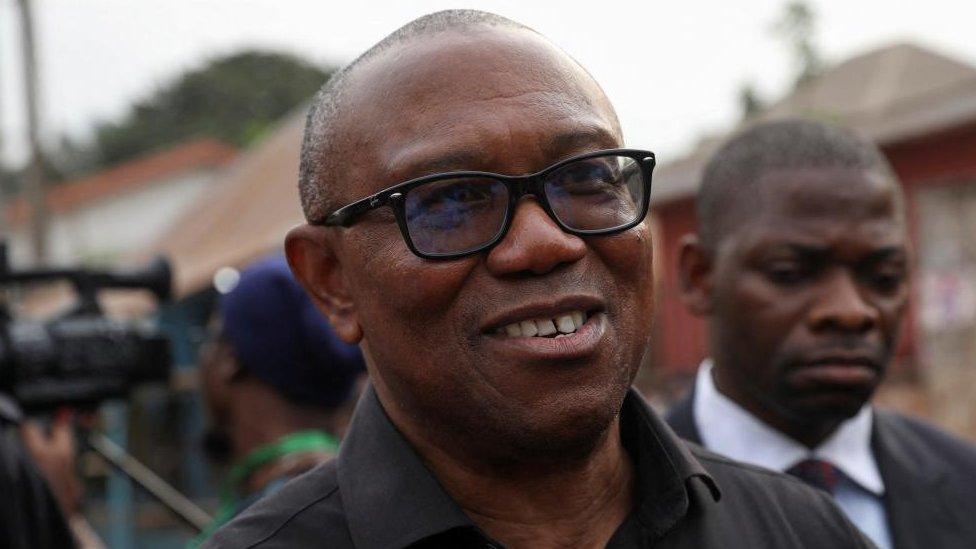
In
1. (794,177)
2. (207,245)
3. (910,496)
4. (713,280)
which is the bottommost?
(207,245)

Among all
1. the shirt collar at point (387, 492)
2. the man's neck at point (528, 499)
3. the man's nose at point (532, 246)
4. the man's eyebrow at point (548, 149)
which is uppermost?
the man's eyebrow at point (548, 149)

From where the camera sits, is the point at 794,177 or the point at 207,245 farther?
the point at 207,245

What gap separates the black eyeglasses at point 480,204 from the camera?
1565 millimetres

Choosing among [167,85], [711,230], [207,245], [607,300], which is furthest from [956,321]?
[167,85]

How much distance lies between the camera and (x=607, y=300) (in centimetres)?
161

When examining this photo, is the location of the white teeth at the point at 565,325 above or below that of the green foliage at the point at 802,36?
above

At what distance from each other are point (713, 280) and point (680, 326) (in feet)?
42.7

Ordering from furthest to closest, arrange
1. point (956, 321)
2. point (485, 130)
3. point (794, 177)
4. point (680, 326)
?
point (680, 326)
point (956, 321)
point (794, 177)
point (485, 130)

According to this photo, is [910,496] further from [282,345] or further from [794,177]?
[282,345]

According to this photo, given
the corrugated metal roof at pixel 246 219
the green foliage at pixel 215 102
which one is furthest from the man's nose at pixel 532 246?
the green foliage at pixel 215 102

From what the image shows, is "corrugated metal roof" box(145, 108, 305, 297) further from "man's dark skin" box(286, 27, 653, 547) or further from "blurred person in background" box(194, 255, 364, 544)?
"man's dark skin" box(286, 27, 653, 547)

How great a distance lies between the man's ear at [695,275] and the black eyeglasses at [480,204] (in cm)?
139

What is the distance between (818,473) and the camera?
2.63 m

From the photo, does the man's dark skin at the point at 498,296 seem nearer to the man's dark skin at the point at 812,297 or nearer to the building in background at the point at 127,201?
the man's dark skin at the point at 812,297
